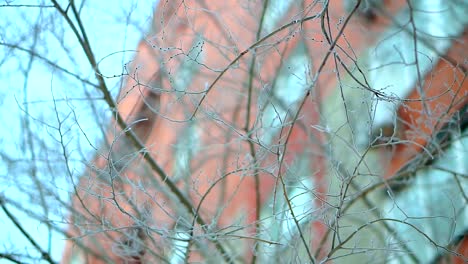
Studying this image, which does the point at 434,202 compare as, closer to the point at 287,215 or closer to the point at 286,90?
the point at 286,90

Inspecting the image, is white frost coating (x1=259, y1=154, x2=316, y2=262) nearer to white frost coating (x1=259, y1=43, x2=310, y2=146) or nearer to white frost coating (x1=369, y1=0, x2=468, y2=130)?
white frost coating (x1=259, y1=43, x2=310, y2=146)

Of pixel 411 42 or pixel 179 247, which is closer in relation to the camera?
pixel 179 247

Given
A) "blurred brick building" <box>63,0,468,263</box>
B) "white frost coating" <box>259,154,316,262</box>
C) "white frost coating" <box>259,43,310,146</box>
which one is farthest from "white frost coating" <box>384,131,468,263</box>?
"white frost coating" <box>259,43,310,146</box>

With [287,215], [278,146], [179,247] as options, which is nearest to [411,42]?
[287,215]

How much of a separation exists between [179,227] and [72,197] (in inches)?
32.5

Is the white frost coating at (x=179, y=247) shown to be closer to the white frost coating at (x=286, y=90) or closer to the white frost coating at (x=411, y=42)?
the white frost coating at (x=286, y=90)

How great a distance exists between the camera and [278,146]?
310 cm

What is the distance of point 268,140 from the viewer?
12.5 feet

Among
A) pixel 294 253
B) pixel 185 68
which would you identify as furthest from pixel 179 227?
pixel 185 68

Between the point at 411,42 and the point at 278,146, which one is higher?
the point at 411,42

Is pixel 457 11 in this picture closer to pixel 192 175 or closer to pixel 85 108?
pixel 192 175

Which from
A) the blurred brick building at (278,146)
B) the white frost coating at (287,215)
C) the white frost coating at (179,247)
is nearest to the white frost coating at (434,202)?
the blurred brick building at (278,146)

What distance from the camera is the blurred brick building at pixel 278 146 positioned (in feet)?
11.9

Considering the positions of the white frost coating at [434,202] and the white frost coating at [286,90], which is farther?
the white frost coating at [434,202]
